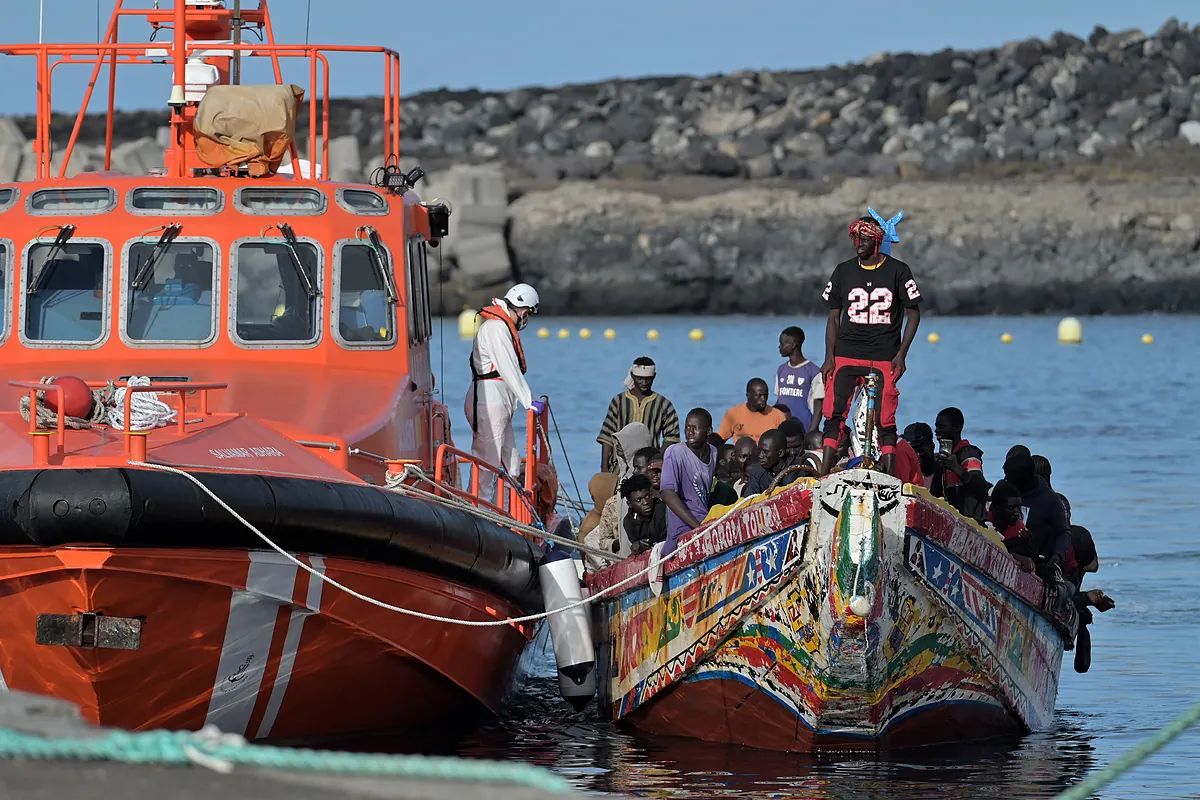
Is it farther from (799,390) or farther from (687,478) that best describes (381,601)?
(799,390)

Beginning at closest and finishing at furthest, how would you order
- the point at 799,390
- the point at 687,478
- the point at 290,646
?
the point at 290,646 → the point at 687,478 → the point at 799,390

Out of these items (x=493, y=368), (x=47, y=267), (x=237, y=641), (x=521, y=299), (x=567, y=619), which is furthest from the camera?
(x=521, y=299)

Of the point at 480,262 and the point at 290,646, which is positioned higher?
the point at 480,262

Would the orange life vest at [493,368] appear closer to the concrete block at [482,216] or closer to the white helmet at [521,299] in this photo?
the white helmet at [521,299]

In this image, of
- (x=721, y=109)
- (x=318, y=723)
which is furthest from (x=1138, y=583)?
(x=721, y=109)

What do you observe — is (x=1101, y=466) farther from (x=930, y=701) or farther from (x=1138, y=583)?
(x=930, y=701)

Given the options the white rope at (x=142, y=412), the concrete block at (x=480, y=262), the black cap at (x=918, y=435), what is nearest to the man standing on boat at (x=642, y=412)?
the black cap at (x=918, y=435)

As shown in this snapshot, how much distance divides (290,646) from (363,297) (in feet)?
6.99

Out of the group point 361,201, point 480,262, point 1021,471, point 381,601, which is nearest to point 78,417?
point 381,601

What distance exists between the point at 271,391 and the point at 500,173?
57847 mm

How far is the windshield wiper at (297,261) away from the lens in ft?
32.6

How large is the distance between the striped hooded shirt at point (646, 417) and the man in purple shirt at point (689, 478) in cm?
174

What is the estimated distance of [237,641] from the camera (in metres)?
8.45

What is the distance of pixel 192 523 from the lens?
311 inches
